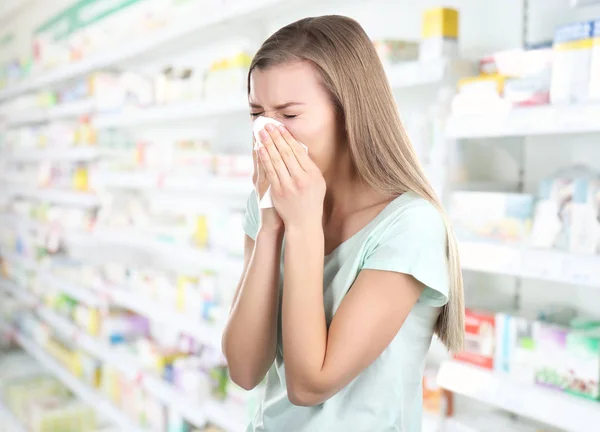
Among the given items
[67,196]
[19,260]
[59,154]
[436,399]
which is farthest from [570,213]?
[19,260]

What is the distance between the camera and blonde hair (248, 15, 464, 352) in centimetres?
106

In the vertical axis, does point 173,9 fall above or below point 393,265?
above

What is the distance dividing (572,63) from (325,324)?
98 centimetres

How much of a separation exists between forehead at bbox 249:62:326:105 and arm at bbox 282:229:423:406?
0.74 ft

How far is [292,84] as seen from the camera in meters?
1.05

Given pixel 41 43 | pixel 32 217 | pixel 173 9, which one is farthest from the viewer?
pixel 32 217

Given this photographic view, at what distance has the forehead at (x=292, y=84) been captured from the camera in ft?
3.45

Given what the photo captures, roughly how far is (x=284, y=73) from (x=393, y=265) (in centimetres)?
37

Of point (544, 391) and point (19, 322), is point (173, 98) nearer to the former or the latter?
point (544, 391)

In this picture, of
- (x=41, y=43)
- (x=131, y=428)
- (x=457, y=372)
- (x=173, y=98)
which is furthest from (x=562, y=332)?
(x=41, y=43)

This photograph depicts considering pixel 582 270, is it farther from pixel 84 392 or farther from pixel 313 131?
pixel 84 392

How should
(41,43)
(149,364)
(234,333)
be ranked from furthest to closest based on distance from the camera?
(41,43)
(149,364)
(234,333)

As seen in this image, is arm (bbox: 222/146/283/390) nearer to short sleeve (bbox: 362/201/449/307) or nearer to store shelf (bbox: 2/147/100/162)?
short sleeve (bbox: 362/201/449/307)

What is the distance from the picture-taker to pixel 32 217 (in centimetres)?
542
